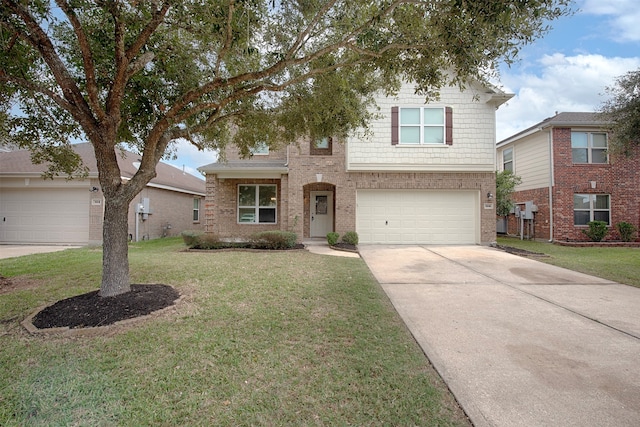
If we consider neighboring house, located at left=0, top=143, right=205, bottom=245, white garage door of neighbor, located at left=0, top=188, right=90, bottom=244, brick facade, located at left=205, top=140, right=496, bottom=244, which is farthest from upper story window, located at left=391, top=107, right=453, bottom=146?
white garage door of neighbor, located at left=0, top=188, right=90, bottom=244

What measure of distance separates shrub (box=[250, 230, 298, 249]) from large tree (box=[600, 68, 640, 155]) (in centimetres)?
1056

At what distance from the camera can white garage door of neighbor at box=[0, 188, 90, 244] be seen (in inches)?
556

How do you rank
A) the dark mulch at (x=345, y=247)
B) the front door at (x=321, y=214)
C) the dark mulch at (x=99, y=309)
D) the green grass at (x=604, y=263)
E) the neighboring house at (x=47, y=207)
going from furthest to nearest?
the front door at (x=321, y=214)
the neighboring house at (x=47, y=207)
the dark mulch at (x=345, y=247)
the green grass at (x=604, y=263)
the dark mulch at (x=99, y=309)

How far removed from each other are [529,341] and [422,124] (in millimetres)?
10596

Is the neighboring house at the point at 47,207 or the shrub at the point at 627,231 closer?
the neighboring house at the point at 47,207

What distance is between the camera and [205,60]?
6.41m

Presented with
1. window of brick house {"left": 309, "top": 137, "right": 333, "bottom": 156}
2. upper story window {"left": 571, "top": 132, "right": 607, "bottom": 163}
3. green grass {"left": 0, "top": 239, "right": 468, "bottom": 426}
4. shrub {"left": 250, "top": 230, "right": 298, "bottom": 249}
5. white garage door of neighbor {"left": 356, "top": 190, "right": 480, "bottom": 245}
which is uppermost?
upper story window {"left": 571, "top": 132, "right": 607, "bottom": 163}

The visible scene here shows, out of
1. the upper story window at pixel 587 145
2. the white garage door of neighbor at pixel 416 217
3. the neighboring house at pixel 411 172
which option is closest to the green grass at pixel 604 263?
the neighboring house at pixel 411 172

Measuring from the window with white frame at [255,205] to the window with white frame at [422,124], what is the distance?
6.11 m

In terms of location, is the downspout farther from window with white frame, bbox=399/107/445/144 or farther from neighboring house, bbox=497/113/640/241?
window with white frame, bbox=399/107/445/144

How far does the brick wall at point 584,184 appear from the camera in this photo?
14852 millimetres

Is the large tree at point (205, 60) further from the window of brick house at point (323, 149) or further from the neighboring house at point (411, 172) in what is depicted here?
the window of brick house at point (323, 149)

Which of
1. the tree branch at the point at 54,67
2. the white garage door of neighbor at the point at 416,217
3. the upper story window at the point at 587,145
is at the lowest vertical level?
the white garage door of neighbor at the point at 416,217

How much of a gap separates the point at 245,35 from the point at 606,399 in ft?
18.7
